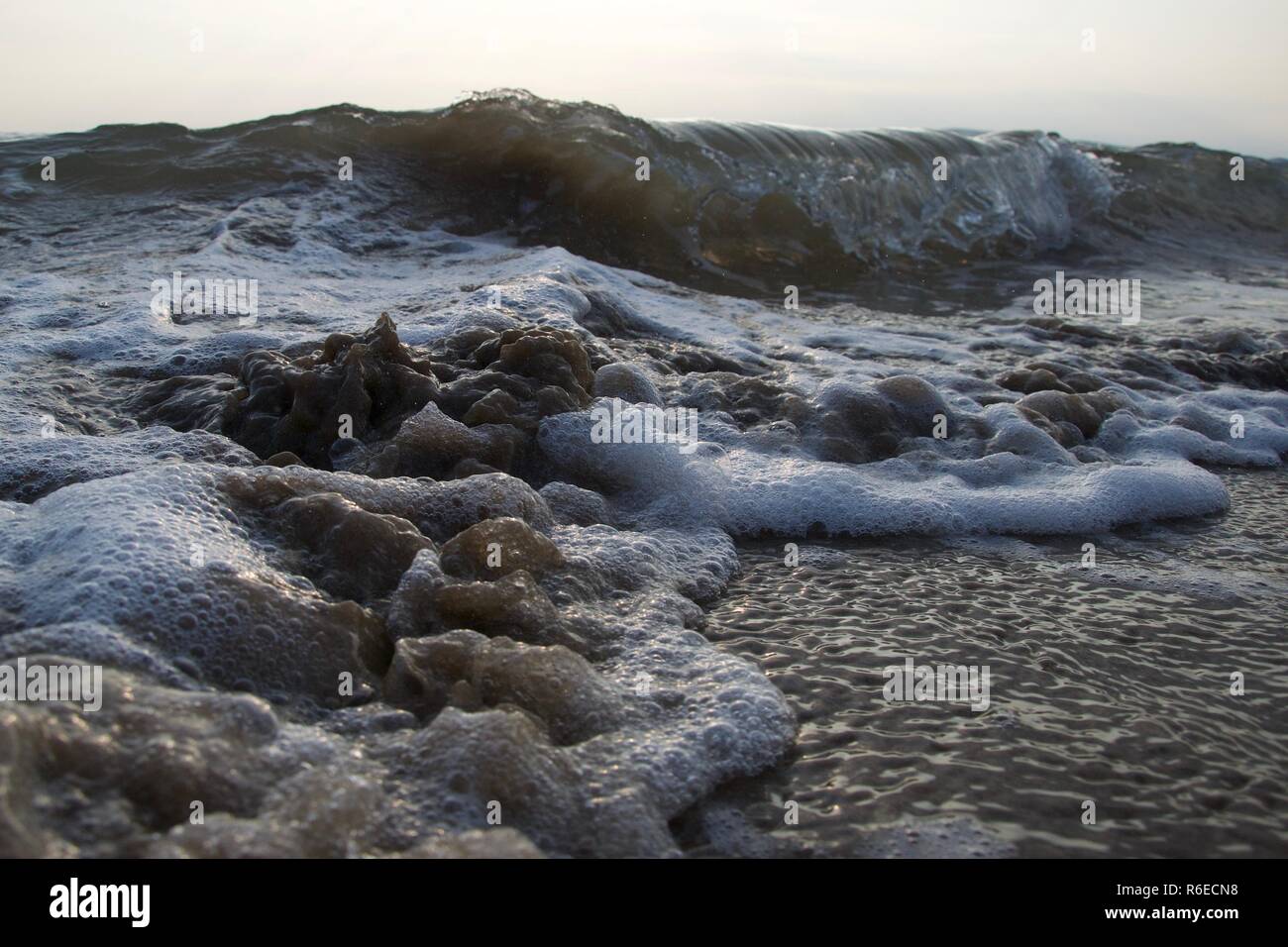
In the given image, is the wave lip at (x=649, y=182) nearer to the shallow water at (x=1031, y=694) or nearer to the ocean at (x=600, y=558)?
the ocean at (x=600, y=558)

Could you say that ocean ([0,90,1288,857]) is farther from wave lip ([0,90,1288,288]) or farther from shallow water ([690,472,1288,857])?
wave lip ([0,90,1288,288])

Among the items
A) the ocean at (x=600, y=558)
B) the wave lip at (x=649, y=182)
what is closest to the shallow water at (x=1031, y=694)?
the ocean at (x=600, y=558)

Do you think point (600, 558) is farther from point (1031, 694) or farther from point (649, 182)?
point (649, 182)

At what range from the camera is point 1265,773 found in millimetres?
2229

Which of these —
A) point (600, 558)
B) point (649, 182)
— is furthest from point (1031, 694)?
point (649, 182)

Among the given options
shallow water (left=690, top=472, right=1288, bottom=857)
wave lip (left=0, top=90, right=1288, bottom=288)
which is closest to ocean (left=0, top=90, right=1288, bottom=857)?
shallow water (left=690, top=472, right=1288, bottom=857)

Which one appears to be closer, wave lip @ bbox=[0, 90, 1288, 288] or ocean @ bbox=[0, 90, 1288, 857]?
ocean @ bbox=[0, 90, 1288, 857]

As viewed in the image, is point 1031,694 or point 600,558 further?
point 600,558

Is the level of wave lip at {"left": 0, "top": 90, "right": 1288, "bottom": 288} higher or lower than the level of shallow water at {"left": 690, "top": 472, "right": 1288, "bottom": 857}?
higher

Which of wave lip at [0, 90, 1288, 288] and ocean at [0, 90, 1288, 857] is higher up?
wave lip at [0, 90, 1288, 288]

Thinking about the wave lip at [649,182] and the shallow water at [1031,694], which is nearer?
the shallow water at [1031,694]
